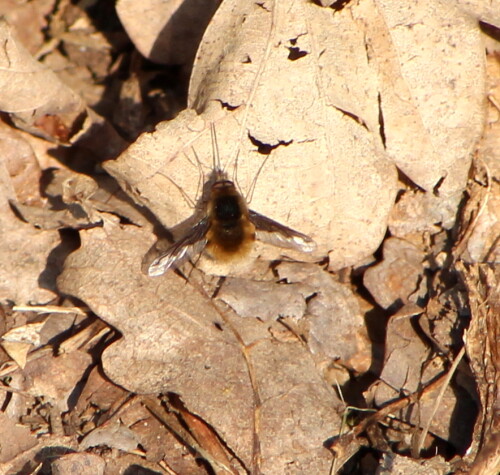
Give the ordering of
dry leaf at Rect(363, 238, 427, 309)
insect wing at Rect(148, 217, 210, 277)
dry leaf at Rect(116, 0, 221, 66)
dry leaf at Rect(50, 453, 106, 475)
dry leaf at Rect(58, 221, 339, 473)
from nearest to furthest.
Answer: dry leaf at Rect(50, 453, 106, 475)
dry leaf at Rect(58, 221, 339, 473)
insect wing at Rect(148, 217, 210, 277)
dry leaf at Rect(363, 238, 427, 309)
dry leaf at Rect(116, 0, 221, 66)

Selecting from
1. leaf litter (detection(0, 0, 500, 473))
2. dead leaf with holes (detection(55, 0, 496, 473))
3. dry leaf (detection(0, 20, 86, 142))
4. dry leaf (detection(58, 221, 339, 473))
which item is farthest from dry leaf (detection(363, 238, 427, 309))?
dry leaf (detection(0, 20, 86, 142))

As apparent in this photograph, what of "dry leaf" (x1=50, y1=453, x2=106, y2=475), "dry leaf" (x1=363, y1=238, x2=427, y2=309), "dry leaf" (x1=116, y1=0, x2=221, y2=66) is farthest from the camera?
"dry leaf" (x1=116, y1=0, x2=221, y2=66)

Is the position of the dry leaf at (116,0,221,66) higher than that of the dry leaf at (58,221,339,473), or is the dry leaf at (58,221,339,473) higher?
the dry leaf at (116,0,221,66)

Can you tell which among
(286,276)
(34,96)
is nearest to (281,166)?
(286,276)

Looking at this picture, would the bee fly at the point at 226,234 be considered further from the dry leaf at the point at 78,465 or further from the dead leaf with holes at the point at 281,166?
the dry leaf at the point at 78,465

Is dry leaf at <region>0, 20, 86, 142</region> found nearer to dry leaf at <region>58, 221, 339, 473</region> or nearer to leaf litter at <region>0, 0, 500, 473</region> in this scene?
leaf litter at <region>0, 0, 500, 473</region>

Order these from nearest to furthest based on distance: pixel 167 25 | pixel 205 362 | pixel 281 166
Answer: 1. pixel 205 362
2. pixel 281 166
3. pixel 167 25

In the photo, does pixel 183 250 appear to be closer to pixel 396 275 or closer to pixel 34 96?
pixel 396 275
